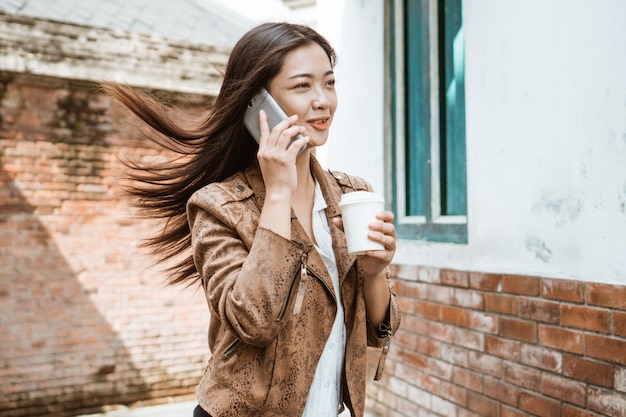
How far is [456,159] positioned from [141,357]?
440 centimetres

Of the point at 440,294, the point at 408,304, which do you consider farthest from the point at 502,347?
the point at 408,304

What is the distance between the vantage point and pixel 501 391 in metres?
3.14

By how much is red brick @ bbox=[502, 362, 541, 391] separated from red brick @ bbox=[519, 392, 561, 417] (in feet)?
0.15

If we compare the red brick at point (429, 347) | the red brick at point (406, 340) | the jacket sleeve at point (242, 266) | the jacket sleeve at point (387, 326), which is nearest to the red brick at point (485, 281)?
the red brick at point (429, 347)

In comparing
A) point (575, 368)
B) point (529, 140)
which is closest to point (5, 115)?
point (529, 140)

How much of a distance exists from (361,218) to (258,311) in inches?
15.3

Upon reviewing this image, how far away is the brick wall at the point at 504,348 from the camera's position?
247cm

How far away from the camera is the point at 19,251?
5.81 m

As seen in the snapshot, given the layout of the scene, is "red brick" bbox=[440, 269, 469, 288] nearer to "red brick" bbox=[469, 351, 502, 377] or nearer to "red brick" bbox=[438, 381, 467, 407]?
"red brick" bbox=[469, 351, 502, 377]

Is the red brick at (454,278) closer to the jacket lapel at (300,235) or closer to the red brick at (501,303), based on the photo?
the red brick at (501,303)

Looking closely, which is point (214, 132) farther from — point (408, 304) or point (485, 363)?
point (408, 304)

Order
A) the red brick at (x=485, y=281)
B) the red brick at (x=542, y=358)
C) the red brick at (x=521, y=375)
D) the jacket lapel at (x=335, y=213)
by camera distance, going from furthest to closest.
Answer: the red brick at (x=485, y=281) → the red brick at (x=521, y=375) → the red brick at (x=542, y=358) → the jacket lapel at (x=335, y=213)

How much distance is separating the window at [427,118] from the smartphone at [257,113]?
223cm

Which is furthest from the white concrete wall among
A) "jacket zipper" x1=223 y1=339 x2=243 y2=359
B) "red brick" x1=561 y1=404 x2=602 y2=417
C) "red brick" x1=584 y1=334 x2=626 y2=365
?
"jacket zipper" x1=223 y1=339 x2=243 y2=359
